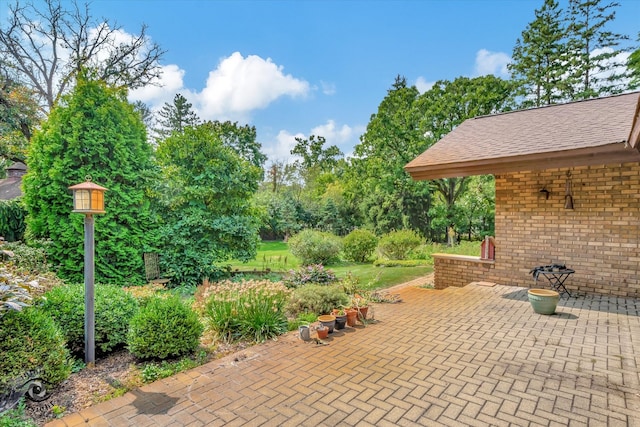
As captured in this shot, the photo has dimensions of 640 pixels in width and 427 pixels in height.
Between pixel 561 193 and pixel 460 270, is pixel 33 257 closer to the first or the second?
pixel 460 270

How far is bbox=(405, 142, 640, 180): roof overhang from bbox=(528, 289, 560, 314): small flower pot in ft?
7.75

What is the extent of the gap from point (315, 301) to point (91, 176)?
5.79 meters

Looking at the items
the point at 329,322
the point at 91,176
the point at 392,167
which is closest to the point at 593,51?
the point at 392,167

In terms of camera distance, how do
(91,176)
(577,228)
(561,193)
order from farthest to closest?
(91,176) → (561,193) → (577,228)

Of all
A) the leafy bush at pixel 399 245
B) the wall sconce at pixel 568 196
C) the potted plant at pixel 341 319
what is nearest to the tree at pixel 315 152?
the leafy bush at pixel 399 245

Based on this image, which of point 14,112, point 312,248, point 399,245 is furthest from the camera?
point 14,112

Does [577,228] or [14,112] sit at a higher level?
[14,112]

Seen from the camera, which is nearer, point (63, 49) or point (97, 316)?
point (97, 316)

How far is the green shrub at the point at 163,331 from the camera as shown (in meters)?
3.66

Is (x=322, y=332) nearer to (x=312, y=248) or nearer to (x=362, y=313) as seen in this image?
(x=362, y=313)

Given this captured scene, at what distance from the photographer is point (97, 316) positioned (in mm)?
3949

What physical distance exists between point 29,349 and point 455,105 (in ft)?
60.1

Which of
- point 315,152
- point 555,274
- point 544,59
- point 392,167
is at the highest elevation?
point 544,59

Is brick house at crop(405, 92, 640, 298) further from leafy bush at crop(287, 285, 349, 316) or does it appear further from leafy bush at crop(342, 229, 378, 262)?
leafy bush at crop(342, 229, 378, 262)
